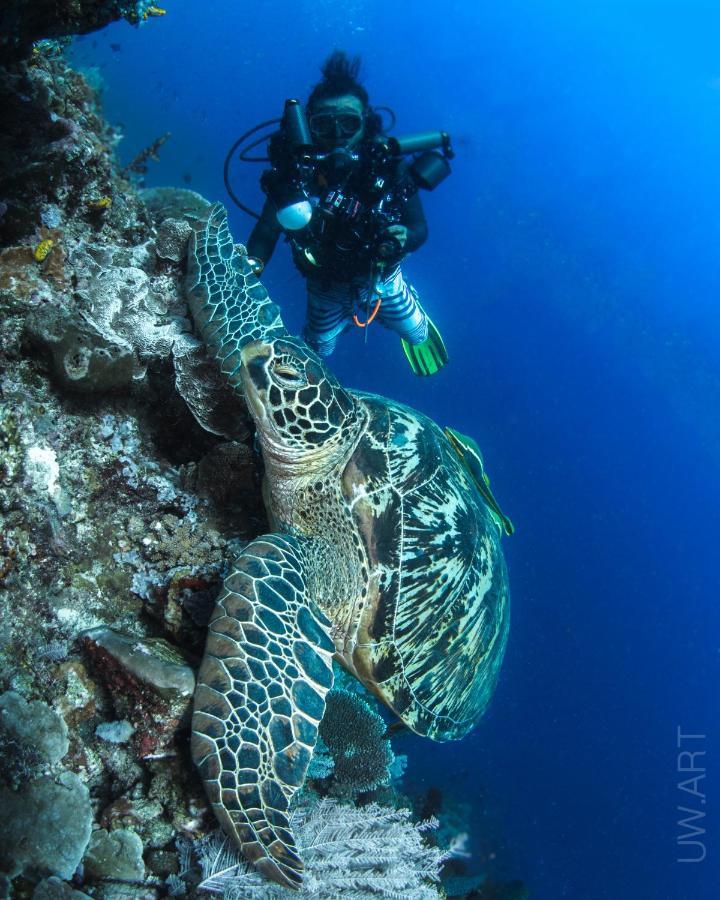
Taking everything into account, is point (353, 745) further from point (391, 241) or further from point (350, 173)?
point (350, 173)

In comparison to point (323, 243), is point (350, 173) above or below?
above

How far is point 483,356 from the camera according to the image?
35.2 metres

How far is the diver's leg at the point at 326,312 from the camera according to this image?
5.22 metres

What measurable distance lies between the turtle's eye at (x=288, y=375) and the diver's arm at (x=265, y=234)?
2.11 meters

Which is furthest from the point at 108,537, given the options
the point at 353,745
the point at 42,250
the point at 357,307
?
the point at 357,307

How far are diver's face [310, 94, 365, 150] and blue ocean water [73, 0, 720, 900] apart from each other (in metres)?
9.46

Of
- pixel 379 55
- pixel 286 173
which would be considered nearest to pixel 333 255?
pixel 286 173

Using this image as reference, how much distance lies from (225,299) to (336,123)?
2666mm

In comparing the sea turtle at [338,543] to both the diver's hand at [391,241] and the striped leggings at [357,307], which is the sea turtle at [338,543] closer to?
the diver's hand at [391,241]

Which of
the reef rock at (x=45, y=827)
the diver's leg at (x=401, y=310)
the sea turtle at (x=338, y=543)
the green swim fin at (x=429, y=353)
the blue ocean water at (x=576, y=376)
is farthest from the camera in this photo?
the blue ocean water at (x=576, y=376)

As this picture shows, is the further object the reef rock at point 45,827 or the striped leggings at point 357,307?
the striped leggings at point 357,307

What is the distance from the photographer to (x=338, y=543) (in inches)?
111

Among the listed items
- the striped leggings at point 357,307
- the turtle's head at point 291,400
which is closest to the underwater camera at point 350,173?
the striped leggings at point 357,307

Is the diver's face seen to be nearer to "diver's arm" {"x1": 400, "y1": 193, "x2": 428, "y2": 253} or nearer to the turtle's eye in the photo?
"diver's arm" {"x1": 400, "y1": 193, "x2": 428, "y2": 253}
